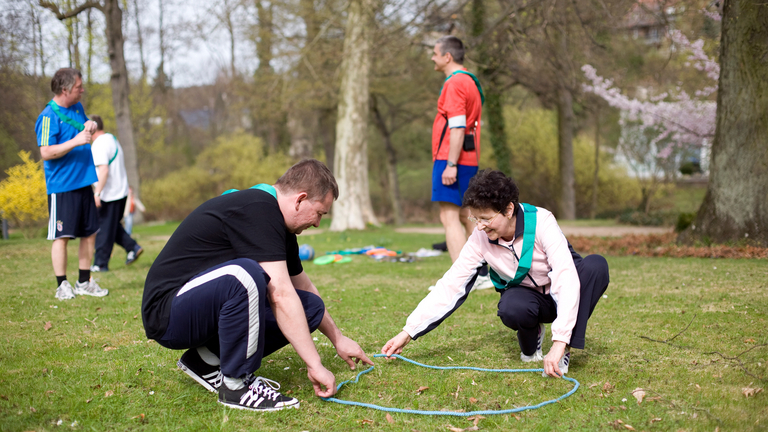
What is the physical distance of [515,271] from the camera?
10.6 feet

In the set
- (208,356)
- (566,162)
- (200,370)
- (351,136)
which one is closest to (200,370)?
(200,370)

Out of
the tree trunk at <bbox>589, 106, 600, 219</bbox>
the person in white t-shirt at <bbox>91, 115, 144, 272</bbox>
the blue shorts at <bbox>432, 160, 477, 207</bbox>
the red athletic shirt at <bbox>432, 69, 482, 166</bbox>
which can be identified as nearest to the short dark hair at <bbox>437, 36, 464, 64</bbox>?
the red athletic shirt at <bbox>432, 69, 482, 166</bbox>

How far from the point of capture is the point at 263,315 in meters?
2.60

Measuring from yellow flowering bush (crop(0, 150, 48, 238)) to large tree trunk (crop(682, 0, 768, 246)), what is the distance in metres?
13.6

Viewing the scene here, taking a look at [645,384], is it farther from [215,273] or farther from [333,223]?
[333,223]

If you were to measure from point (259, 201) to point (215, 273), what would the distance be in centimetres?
39

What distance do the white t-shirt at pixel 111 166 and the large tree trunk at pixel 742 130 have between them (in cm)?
781

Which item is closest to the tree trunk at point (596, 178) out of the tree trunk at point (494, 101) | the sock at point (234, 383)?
the tree trunk at point (494, 101)

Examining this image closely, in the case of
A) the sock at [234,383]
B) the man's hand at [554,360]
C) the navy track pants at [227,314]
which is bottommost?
the sock at [234,383]

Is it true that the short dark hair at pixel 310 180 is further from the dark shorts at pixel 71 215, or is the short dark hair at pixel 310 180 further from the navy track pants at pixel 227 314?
the dark shorts at pixel 71 215

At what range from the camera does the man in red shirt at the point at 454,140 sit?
5480 mm

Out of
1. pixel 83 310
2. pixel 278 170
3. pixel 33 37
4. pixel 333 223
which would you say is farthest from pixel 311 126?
pixel 83 310

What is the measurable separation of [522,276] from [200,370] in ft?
6.07

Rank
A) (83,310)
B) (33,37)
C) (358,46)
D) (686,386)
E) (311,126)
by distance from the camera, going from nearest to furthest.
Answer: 1. (686,386)
2. (83,310)
3. (358,46)
4. (33,37)
5. (311,126)
